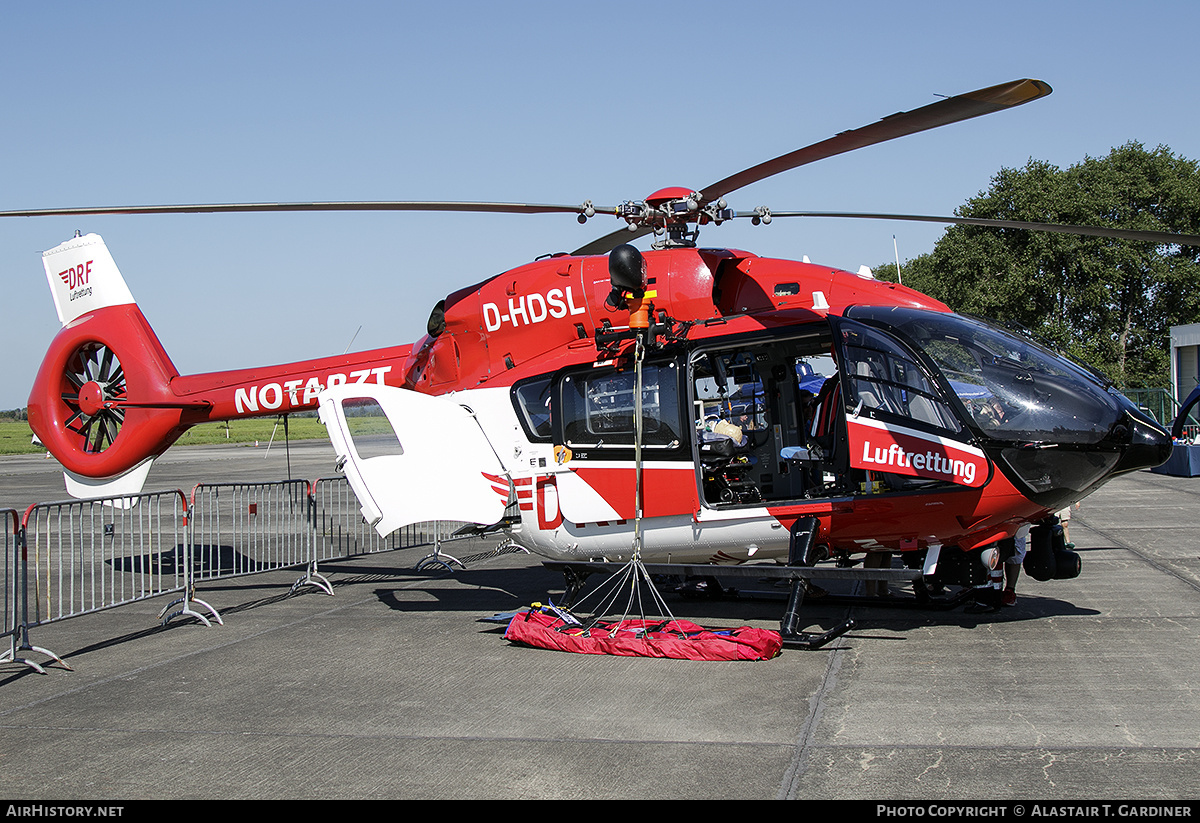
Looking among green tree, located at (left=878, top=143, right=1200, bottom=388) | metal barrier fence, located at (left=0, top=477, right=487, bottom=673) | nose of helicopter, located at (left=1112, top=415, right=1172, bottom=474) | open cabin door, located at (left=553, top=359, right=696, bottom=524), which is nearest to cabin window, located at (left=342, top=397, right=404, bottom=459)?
open cabin door, located at (left=553, top=359, right=696, bottom=524)

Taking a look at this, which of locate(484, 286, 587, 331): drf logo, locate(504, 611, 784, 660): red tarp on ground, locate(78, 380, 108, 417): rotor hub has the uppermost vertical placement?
locate(484, 286, 587, 331): drf logo

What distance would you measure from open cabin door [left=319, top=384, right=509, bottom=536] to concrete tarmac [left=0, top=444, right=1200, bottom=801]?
1.06m

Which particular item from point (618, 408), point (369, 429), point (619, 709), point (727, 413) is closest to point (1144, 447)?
point (727, 413)

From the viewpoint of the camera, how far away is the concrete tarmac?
4.58m

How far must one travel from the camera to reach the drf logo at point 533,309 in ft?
27.9

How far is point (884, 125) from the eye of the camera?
19.6ft

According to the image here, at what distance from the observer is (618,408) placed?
8.03 meters

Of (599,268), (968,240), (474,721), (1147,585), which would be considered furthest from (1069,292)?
(474,721)

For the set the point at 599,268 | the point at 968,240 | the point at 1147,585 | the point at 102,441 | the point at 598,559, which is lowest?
the point at 1147,585

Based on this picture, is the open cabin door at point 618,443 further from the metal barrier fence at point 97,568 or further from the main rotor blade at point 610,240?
the metal barrier fence at point 97,568

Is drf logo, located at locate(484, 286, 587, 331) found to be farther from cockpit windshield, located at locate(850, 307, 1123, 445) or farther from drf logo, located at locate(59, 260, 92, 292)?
drf logo, located at locate(59, 260, 92, 292)

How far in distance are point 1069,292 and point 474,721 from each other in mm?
46780

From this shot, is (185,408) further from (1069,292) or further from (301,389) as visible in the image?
(1069,292)
